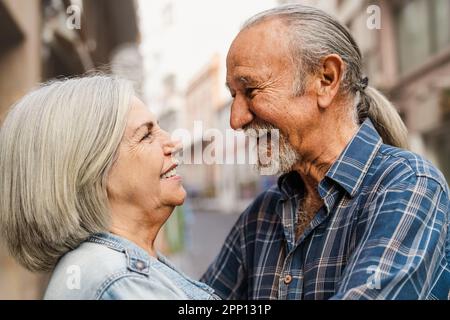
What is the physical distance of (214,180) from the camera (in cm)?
3441

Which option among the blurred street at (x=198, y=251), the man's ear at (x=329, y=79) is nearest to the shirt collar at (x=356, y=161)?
the man's ear at (x=329, y=79)

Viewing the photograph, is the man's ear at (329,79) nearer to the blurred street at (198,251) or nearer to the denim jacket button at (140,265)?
the denim jacket button at (140,265)

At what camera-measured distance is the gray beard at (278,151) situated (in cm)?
162

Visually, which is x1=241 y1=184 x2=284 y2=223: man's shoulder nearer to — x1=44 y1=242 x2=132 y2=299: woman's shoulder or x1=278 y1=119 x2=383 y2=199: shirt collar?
x1=278 y1=119 x2=383 y2=199: shirt collar

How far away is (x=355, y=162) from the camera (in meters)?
1.50

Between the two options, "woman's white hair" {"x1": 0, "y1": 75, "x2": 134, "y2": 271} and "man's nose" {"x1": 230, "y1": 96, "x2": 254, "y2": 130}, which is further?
"man's nose" {"x1": 230, "y1": 96, "x2": 254, "y2": 130}

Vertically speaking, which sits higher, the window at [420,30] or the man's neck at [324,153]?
the window at [420,30]

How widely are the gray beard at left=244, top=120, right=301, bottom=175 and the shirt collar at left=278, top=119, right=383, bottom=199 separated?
0.13 m

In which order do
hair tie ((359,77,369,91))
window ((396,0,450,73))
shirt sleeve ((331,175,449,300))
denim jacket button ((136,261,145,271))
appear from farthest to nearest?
window ((396,0,450,73)) → hair tie ((359,77,369,91)) → denim jacket button ((136,261,145,271)) → shirt sleeve ((331,175,449,300))

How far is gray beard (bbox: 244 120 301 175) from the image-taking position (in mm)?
1616

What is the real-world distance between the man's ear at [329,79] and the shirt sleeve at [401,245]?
366mm

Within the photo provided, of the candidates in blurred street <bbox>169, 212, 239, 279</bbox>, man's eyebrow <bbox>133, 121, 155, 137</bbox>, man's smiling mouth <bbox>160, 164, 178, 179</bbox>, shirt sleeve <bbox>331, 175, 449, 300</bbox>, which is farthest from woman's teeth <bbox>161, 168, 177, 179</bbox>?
blurred street <bbox>169, 212, 239, 279</bbox>
